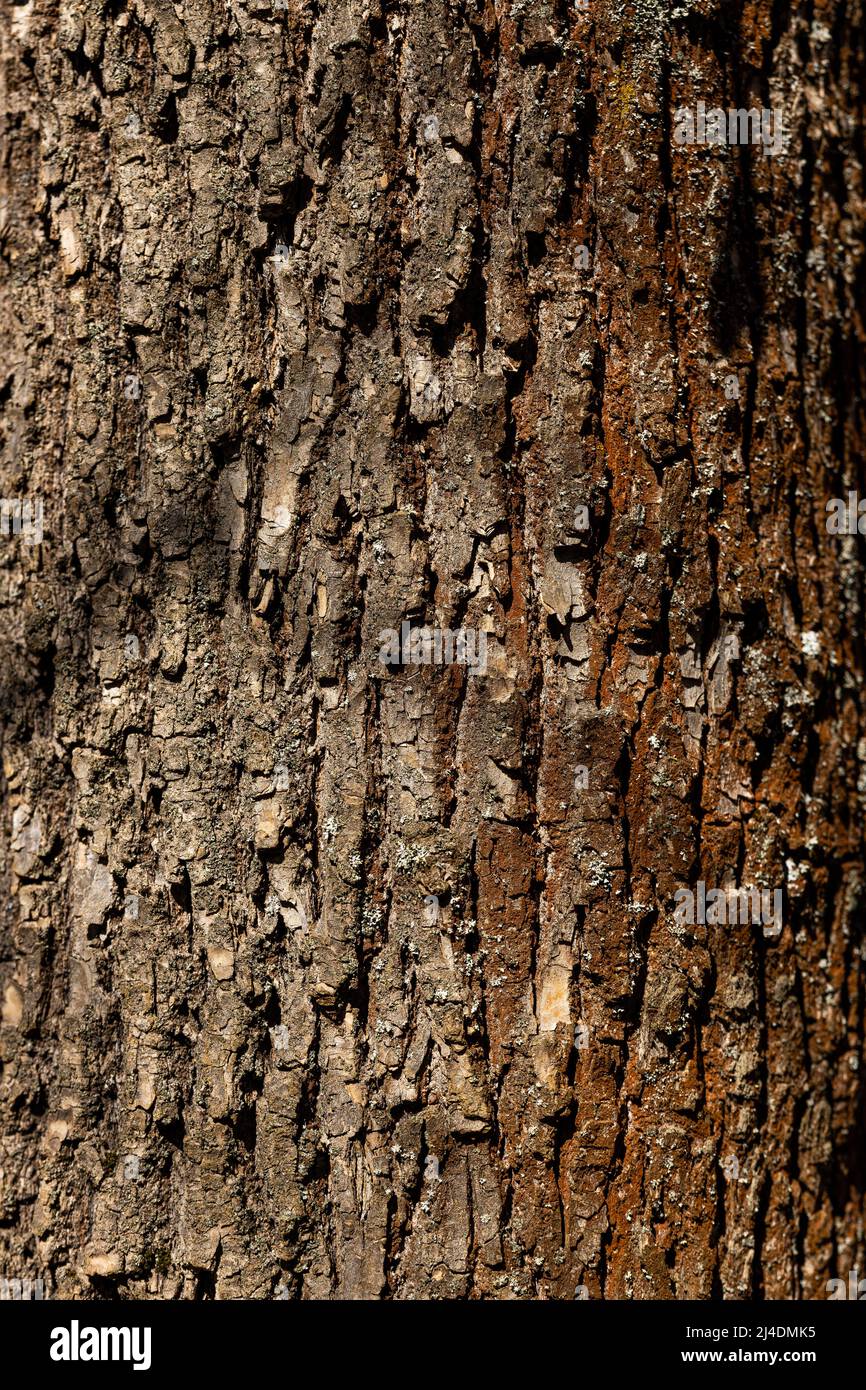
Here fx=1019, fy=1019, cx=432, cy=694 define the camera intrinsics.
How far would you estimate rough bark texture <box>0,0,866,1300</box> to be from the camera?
134 cm

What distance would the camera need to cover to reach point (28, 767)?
150 centimetres

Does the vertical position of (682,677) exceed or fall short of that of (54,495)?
it falls short

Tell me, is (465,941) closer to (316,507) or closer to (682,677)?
A: (682,677)

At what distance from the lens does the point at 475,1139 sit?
1.34 metres

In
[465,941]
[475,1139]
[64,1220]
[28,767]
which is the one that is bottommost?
[64,1220]

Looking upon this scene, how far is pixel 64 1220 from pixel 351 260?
55.0 inches

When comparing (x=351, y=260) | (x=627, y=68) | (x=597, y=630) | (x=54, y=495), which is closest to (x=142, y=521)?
(x=54, y=495)

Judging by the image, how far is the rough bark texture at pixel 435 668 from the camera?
1.34 m

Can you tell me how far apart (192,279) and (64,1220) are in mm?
1338

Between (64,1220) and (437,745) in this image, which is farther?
(64,1220)

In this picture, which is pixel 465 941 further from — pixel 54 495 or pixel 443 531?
pixel 54 495

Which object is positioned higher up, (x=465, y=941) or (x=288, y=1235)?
(x=465, y=941)

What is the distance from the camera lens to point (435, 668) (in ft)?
4.46

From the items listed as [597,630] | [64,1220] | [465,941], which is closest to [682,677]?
[597,630]
